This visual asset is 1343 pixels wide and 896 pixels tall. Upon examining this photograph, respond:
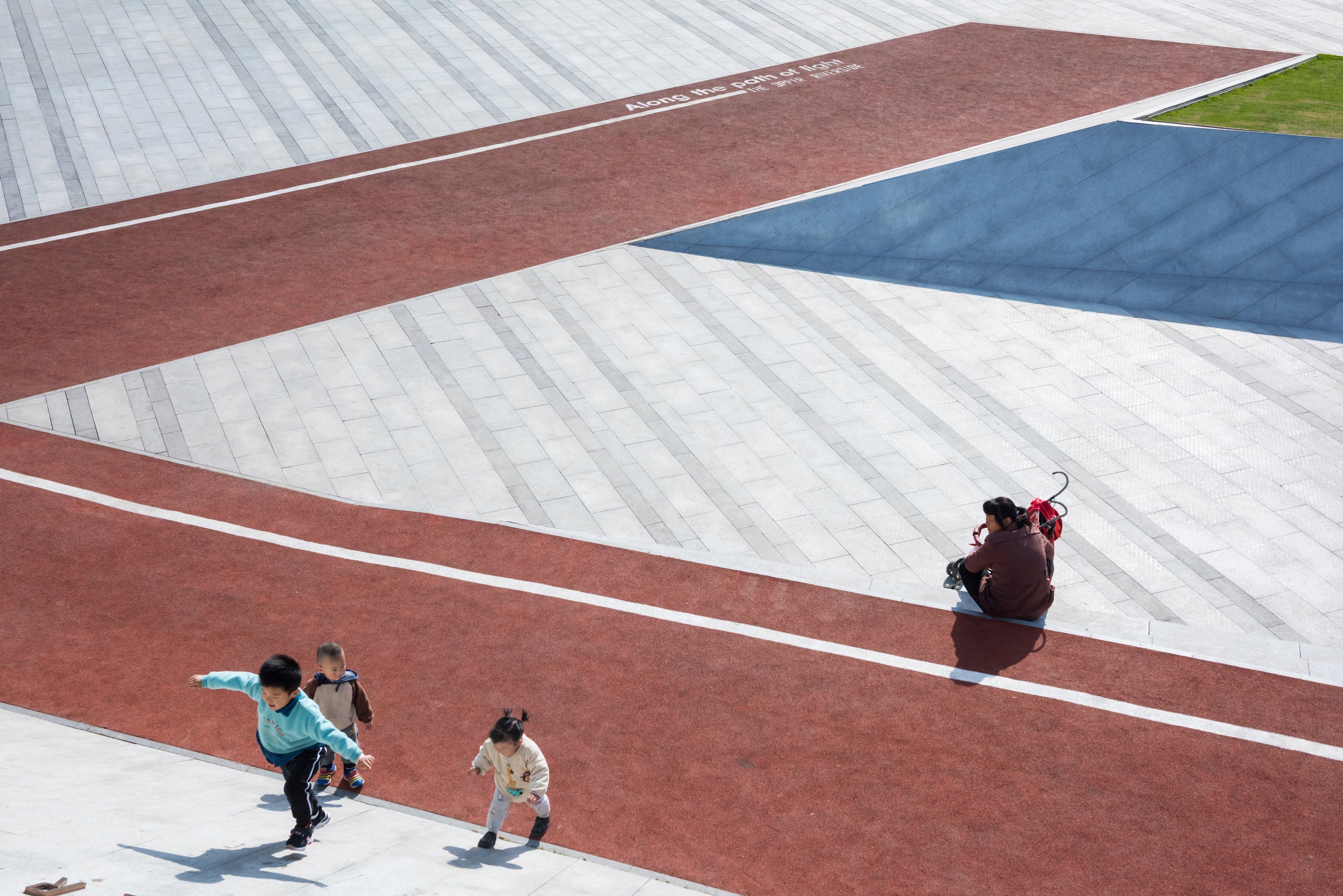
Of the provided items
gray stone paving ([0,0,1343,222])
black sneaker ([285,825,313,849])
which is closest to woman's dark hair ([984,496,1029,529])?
black sneaker ([285,825,313,849])

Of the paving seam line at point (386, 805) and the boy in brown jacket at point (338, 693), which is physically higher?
the boy in brown jacket at point (338, 693)

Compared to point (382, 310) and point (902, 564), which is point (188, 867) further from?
point (382, 310)

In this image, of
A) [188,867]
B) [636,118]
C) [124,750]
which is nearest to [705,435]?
[124,750]

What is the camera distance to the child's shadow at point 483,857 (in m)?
6.91

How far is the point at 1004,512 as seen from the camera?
9.17 metres

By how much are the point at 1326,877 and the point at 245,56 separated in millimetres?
21327

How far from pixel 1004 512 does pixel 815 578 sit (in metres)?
1.93

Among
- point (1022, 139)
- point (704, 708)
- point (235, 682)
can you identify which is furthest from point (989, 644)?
point (1022, 139)

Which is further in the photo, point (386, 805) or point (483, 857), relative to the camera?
point (386, 805)

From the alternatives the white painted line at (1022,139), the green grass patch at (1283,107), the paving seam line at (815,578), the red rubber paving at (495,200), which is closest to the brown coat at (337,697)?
the paving seam line at (815,578)

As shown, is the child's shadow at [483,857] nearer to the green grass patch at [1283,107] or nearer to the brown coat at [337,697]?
the brown coat at [337,697]

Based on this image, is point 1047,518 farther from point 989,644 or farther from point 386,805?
point 386,805

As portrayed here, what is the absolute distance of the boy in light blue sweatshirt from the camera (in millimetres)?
6453

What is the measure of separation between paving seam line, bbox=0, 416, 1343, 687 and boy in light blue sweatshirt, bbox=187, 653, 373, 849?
165 inches
